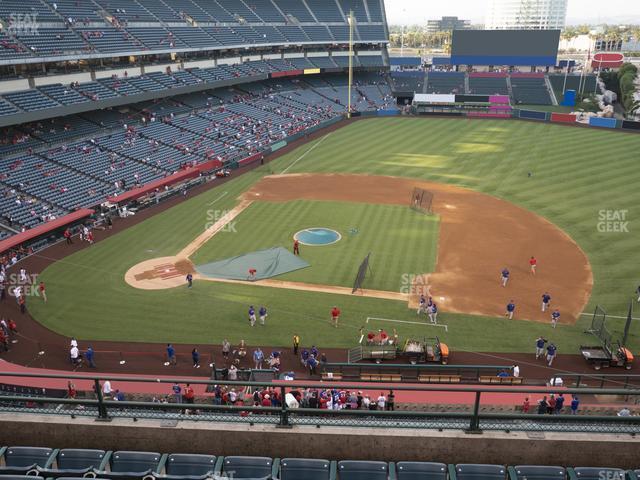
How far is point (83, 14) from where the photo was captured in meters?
59.2

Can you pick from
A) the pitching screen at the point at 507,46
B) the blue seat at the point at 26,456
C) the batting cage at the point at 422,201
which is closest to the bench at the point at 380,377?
the blue seat at the point at 26,456

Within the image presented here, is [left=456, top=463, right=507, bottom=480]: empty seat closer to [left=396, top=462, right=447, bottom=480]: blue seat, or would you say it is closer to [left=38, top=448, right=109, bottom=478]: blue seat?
[left=396, top=462, right=447, bottom=480]: blue seat

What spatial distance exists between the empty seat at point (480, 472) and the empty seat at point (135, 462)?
4.54 metres

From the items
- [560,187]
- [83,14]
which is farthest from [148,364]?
[83,14]

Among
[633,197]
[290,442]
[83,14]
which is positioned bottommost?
[633,197]

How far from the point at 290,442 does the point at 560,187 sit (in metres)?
45.4

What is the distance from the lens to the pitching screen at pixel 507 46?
328ft

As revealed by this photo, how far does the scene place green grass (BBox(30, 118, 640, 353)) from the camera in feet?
84.8

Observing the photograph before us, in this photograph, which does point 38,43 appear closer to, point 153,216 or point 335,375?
point 153,216

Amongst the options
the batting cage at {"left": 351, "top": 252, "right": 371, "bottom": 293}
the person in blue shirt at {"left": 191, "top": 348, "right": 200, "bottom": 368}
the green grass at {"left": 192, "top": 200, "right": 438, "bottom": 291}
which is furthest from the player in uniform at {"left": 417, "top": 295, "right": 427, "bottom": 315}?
the person in blue shirt at {"left": 191, "top": 348, "right": 200, "bottom": 368}

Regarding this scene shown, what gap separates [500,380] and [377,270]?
39.5ft

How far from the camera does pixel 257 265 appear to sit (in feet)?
108

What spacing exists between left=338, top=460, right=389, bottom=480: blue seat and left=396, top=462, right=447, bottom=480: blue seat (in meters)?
0.24

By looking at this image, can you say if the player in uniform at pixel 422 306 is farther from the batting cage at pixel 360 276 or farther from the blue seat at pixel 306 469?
the blue seat at pixel 306 469
